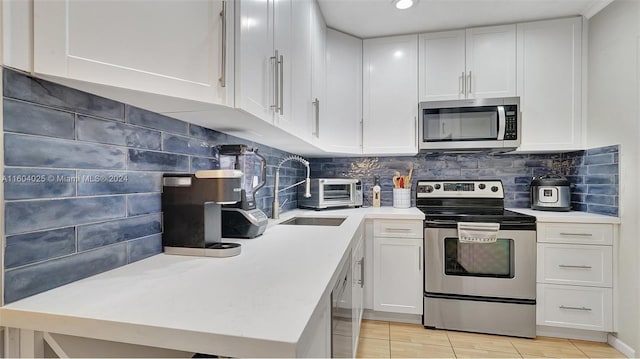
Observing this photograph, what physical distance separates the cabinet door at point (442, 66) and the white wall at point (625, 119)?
89 cm

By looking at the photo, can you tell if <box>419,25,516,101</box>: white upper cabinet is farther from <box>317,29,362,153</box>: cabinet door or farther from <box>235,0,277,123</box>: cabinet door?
<box>235,0,277,123</box>: cabinet door

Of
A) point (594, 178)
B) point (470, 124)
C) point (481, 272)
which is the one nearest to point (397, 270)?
point (481, 272)

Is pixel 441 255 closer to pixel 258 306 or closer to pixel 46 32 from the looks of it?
pixel 258 306

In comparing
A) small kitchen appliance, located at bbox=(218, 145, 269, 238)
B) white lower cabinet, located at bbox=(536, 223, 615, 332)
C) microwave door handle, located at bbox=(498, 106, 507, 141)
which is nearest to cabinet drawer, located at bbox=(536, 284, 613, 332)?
white lower cabinet, located at bbox=(536, 223, 615, 332)

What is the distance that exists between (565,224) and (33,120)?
2757 mm

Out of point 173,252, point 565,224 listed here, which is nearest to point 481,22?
point 565,224

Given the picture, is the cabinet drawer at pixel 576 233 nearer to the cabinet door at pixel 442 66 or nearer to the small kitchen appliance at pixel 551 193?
the small kitchen appliance at pixel 551 193

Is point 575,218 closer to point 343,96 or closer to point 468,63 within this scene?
point 468,63

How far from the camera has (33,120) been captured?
2.36ft

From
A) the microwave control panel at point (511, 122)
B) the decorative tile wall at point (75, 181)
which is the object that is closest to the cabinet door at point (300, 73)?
the decorative tile wall at point (75, 181)

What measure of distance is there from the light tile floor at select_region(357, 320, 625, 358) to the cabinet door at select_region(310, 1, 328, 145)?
1459mm

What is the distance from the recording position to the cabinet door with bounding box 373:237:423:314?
2.27m

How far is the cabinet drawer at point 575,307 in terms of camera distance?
6.62 feet

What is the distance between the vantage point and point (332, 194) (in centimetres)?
258
